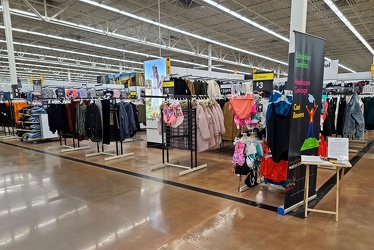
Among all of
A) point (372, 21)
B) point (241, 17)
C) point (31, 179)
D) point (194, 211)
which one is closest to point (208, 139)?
point (194, 211)

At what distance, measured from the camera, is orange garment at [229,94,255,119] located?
12.8 feet

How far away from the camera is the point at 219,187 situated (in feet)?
13.8

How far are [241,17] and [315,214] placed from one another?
955 centimetres

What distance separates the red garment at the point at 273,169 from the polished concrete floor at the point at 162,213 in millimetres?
359

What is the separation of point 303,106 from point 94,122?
4974mm

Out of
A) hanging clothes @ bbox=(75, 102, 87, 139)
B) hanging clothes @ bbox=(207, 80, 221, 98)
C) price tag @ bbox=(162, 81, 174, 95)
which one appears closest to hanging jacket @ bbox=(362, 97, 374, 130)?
hanging clothes @ bbox=(207, 80, 221, 98)

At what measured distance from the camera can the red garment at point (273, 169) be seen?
11.5 ft

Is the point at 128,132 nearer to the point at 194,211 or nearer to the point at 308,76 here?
the point at 194,211

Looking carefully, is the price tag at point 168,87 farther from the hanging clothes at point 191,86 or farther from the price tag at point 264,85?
the price tag at point 264,85

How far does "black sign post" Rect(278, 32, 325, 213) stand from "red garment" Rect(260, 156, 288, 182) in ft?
0.88

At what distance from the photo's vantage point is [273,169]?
3.59 meters

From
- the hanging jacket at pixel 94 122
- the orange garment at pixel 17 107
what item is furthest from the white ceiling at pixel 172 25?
the hanging jacket at pixel 94 122

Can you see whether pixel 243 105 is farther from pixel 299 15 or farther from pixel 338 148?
pixel 299 15

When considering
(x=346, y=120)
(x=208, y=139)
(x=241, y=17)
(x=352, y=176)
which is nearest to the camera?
(x=352, y=176)
